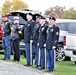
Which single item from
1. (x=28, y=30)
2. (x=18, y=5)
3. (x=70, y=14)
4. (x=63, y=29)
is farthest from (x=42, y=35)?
(x=70, y=14)

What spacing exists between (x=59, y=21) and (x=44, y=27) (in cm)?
461

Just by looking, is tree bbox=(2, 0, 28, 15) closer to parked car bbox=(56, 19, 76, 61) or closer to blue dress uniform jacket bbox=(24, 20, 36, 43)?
parked car bbox=(56, 19, 76, 61)

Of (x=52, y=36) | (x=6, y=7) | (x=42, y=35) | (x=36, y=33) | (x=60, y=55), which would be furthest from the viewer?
(x=6, y=7)

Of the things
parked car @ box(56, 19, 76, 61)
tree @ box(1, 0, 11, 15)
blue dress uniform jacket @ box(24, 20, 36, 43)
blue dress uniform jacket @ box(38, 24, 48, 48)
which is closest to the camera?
blue dress uniform jacket @ box(38, 24, 48, 48)

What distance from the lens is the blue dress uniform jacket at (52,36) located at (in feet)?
36.3

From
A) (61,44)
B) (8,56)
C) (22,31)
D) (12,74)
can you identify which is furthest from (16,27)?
(12,74)

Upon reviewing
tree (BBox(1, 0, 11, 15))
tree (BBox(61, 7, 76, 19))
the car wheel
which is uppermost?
the car wheel

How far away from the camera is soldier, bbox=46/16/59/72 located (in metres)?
11.1

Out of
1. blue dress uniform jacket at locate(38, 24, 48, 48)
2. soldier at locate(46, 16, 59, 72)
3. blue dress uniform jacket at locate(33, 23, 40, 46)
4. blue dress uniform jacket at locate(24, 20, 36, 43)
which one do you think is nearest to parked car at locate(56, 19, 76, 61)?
blue dress uniform jacket at locate(24, 20, 36, 43)

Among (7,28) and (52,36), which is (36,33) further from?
(7,28)

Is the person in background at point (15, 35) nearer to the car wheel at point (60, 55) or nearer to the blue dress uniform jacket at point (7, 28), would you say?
the blue dress uniform jacket at point (7, 28)

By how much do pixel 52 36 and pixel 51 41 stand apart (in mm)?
147

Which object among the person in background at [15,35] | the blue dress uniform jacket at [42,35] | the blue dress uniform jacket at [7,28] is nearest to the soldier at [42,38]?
the blue dress uniform jacket at [42,35]

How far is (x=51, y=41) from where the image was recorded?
1116 centimetres
